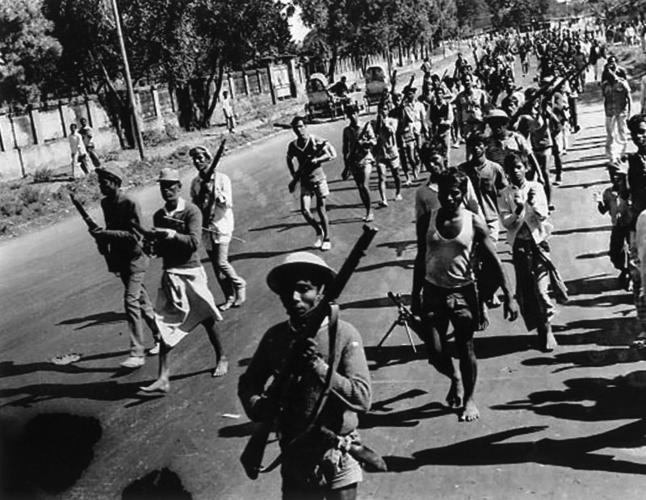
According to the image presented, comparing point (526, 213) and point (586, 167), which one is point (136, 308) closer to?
point (526, 213)

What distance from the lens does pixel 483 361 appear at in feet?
23.0

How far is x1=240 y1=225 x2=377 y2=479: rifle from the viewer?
3.29 metres

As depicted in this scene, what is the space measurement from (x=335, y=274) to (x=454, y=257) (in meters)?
2.16

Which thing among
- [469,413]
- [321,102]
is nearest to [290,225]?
[469,413]

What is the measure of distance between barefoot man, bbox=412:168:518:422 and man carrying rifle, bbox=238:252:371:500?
6.98 feet

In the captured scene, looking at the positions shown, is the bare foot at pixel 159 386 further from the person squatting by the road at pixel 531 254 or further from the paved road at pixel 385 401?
the person squatting by the road at pixel 531 254

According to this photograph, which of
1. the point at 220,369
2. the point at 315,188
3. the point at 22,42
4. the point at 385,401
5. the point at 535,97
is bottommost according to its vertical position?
the point at 385,401

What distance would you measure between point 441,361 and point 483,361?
1.15 metres

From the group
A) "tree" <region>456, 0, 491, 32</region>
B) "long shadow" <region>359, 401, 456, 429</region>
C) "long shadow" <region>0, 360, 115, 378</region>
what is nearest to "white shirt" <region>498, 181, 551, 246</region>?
"long shadow" <region>359, 401, 456, 429</region>

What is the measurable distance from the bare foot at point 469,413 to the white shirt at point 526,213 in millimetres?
1857

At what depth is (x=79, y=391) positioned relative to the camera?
7367mm

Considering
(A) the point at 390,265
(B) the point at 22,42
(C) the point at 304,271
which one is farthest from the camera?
(B) the point at 22,42

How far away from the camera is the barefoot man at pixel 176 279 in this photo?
6922 millimetres

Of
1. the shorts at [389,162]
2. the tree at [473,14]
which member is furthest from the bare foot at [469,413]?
the tree at [473,14]
